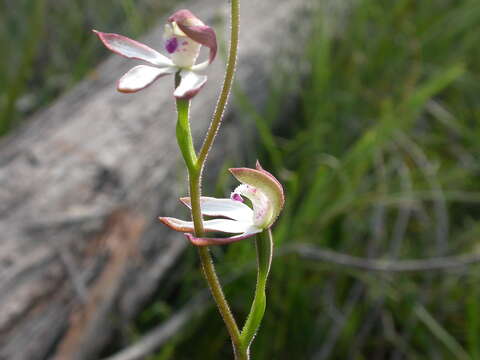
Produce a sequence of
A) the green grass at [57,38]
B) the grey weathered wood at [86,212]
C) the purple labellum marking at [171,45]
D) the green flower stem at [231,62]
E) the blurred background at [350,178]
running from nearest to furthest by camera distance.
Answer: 1. the green flower stem at [231,62]
2. the purple labellum marking at [171,45]
3. the grey weathered wood at [86,212]
4. the blurred background at [350,178]
5. the green grass at [57,38]

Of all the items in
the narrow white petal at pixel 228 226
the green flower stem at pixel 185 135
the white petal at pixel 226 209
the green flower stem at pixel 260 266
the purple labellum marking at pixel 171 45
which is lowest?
the green flower stem at pixel 260 266

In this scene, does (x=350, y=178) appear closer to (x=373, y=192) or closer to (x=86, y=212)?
(x=373, y=192)

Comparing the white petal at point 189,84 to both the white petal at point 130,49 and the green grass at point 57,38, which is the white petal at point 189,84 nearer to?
the white petal at point 130,49

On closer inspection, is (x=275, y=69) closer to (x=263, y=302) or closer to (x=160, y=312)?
(x=160, y=312)

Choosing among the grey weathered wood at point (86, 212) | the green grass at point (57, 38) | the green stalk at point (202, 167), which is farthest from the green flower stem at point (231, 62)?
the green grass at point (57, 38)

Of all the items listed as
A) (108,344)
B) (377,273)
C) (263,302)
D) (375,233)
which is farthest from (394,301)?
(263,302)

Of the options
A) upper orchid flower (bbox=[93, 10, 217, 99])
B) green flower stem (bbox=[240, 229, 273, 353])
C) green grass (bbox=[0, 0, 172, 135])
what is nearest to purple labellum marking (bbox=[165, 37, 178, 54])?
upper orchid flower (bbox=[93, 10, 217, 99])

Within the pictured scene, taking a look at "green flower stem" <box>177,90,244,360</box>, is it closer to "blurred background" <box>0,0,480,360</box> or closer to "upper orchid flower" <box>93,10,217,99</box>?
"upper orchid flower" <box>93,10,217,99</box>

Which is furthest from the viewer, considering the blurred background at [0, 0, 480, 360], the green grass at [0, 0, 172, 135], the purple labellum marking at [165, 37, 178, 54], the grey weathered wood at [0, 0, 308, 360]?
the green grass at [0, 0, 172, 135]
